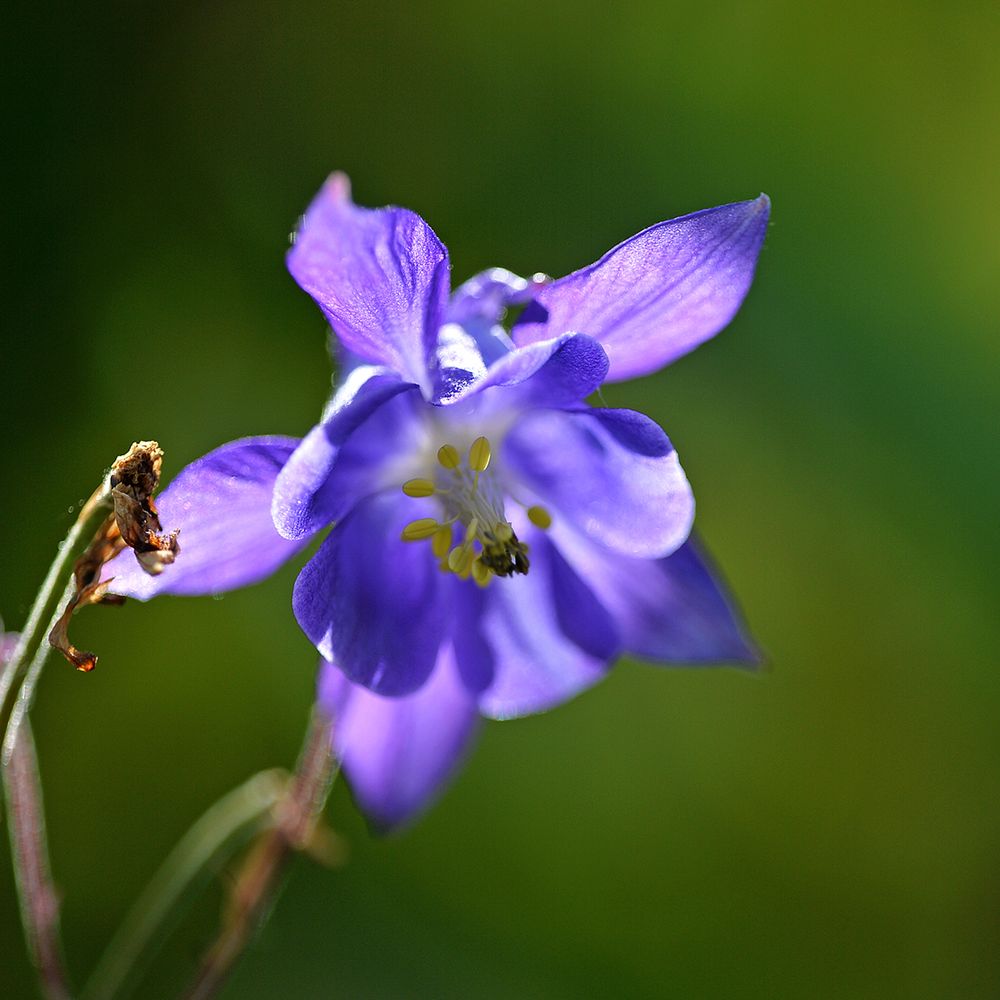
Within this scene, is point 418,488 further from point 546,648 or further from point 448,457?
point 546,648

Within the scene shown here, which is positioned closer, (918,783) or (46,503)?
(46,503)

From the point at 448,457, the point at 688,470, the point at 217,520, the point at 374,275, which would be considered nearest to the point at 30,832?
the point at 217,520

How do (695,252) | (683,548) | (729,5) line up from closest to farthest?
1. (695,252)
2. (683,548)
3. (729,5)

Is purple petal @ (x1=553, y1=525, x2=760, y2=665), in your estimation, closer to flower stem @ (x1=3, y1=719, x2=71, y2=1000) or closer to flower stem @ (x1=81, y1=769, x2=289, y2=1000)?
flower stem @ (x1=81, y1=769, x2=289, y2=1000)

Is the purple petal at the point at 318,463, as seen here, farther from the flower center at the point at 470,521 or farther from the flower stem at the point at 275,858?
the flower stem at the point at 275,858

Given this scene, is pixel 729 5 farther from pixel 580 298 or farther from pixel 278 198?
pixel 580 298

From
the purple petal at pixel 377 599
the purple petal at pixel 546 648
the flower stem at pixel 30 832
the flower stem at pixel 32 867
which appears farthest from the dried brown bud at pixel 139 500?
the purple petal at pixel 546 648

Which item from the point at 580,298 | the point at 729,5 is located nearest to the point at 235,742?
the point at 580,298
